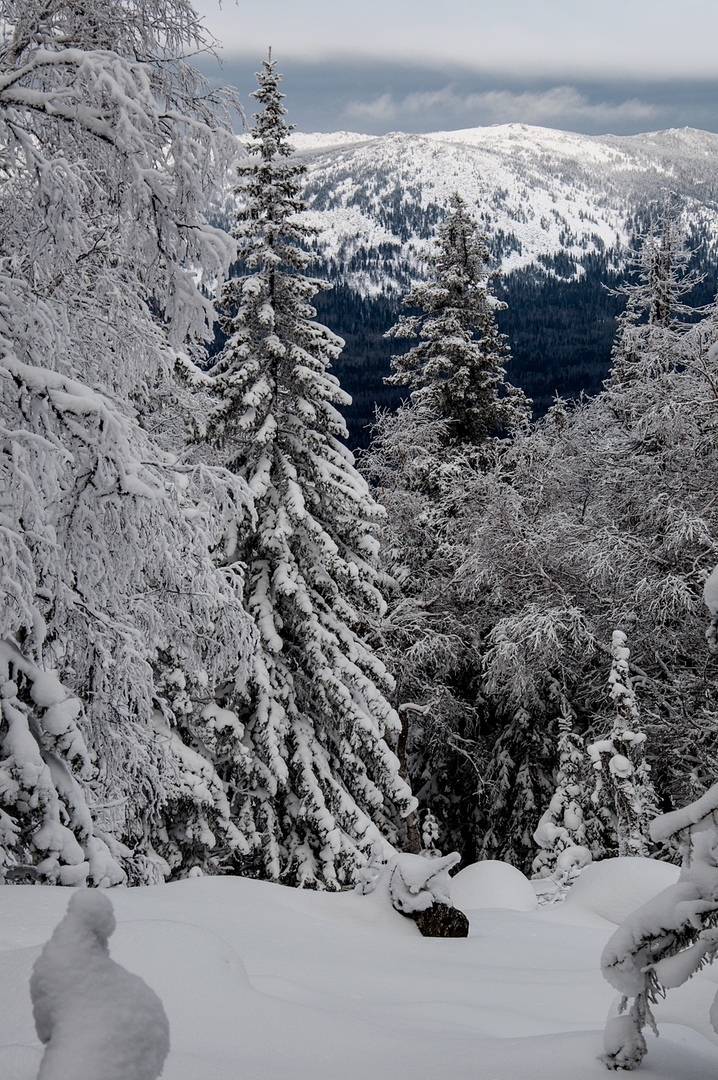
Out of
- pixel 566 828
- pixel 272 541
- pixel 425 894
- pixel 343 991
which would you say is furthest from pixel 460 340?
pixel 343 991

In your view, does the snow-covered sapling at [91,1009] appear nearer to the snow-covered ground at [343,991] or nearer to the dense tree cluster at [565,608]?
the snow-covered ground at [343,991]

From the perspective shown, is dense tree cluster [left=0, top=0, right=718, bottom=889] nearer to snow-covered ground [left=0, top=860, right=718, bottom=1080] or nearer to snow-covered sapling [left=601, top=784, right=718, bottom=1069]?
snow-covered ground [left=0, top=860, right=718, bottom=1080]

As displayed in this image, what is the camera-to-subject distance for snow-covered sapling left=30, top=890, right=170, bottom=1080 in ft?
3.30

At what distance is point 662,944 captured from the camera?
2.67 meters

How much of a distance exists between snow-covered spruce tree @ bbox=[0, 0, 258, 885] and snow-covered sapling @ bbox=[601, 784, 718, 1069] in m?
4.17

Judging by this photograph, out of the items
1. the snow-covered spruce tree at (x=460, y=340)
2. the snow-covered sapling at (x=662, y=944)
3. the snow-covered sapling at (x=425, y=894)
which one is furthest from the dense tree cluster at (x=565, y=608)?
the snow-covered sapling at (x=662, y=944)

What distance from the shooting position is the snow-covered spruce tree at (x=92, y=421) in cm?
518

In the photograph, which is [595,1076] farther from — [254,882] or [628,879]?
[628,879]

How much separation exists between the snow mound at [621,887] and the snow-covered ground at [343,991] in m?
1.07

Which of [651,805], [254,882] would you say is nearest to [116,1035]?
[254,882]

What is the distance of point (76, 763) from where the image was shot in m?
6.33

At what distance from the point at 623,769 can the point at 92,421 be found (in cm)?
1092

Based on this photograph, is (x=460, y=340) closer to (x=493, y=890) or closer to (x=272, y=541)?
(x=272, y=541)

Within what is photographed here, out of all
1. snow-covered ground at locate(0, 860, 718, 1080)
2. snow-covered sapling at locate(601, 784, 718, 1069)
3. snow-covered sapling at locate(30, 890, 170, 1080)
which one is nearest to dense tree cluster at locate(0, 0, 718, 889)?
snow-covered ground at locate(0, 860, 718, 1080)
